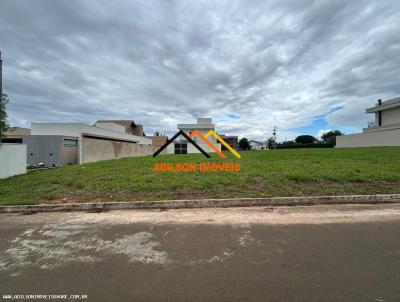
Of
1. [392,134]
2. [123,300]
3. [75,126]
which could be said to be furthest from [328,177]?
[392,134]

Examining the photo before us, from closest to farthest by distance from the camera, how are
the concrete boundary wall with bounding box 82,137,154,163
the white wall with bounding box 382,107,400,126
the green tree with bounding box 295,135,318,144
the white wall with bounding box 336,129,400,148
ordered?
the concrete boundary wall with bounding box 82,137,154,163, the white wall with bounding box 336,129,400,148, the white wall with bounding box 382,107,400,126, the green tree with bounding box 295,135,318,144

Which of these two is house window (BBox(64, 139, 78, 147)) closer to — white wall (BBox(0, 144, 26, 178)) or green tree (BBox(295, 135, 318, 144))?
white wall (BBox(0, 144, 26, 178))

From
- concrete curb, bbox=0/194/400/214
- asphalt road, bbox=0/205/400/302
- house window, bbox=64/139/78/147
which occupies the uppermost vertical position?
house window, bbox=64/139/78/147

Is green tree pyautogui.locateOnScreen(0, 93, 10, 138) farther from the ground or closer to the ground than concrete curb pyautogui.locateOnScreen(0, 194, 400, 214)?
farther from the ground

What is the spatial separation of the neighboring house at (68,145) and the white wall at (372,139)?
38.2 m

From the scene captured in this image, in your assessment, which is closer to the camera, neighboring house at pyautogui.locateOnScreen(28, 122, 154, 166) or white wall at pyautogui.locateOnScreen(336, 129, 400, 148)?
neighboring house at pyautogui.locateOnScreen(28, 122, 154, 166)

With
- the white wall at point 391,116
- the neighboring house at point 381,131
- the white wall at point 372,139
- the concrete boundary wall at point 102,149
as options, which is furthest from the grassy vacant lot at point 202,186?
the white wall at point 391,116

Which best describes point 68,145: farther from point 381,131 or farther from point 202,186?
point 381,131

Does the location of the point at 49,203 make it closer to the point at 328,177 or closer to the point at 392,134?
the point at 328,177

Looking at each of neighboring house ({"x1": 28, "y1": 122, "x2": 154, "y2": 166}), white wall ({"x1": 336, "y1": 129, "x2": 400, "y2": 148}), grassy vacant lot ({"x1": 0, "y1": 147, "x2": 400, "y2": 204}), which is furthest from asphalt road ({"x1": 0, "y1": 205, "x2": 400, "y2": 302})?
white wall ({"x1": 336, "y1": 129, "x2": 400, "y2": 148})

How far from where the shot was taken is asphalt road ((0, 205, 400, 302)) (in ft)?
7.23

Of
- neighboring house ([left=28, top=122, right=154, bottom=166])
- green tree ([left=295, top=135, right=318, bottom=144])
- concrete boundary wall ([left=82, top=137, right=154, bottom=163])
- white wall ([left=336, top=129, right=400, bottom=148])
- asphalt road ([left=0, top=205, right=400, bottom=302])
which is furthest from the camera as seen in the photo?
green tree ([left=295, top=135, right=318, bottom=144])

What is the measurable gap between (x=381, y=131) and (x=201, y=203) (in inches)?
1516

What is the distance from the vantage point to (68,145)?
18672 millimetres
